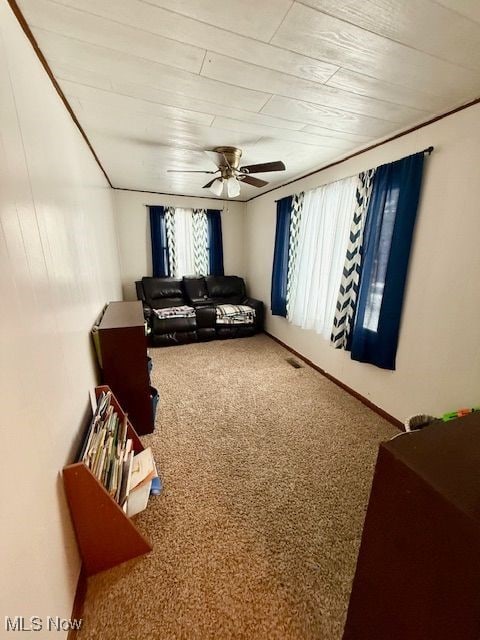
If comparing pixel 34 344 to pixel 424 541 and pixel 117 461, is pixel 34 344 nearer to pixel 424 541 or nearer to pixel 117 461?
pixel 117 461

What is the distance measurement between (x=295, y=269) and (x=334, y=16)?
7.88 feet

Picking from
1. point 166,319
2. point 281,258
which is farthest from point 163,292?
point 281,258

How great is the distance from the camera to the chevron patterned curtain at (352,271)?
2180 millimetres

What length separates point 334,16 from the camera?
95 cm

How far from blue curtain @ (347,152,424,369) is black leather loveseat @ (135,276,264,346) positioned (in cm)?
209

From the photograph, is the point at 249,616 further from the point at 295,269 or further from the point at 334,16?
the point at 295,269

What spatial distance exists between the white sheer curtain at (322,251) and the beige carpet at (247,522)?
3.24ft

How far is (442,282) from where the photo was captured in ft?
5.68

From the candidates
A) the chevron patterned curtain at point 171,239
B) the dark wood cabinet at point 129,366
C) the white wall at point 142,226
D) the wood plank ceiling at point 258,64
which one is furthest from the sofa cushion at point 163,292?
the wood plank ceiling at point 258,64

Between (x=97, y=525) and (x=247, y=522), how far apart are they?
2.39 feet

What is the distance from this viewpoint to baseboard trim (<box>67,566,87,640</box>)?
93 centimetres

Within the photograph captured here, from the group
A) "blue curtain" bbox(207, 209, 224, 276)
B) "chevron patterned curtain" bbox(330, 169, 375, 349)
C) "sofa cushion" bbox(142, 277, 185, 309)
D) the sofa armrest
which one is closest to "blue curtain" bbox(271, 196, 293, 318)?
the sofa armrest

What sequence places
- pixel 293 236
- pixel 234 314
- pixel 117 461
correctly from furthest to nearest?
pixel 234 314 → pixel 293 236 → pixel 117 461

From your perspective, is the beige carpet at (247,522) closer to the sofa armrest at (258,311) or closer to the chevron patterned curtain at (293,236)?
the chevron patterned curtain at (293,236)
